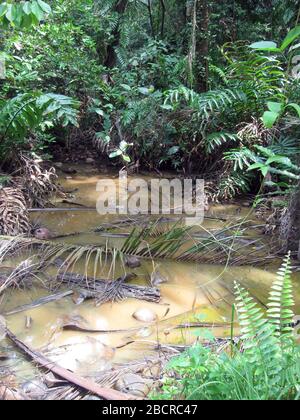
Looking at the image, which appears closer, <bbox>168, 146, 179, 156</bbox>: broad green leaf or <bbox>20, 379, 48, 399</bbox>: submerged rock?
<bbox>20, 379, 48, 399</bbox>: submerged rock

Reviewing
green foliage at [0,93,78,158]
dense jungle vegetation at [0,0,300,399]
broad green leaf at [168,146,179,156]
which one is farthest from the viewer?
broad green leaf at [168,146,179,156]

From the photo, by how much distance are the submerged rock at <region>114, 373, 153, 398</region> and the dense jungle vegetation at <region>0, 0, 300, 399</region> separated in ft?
6.00

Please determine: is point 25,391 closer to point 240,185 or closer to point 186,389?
point 186,389

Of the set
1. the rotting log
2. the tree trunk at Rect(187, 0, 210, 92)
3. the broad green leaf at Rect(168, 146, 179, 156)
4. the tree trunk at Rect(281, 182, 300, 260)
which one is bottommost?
the rotting log

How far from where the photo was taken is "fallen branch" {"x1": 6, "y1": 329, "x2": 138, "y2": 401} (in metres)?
1.73

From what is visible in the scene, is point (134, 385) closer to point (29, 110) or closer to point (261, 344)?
point (261, 344)

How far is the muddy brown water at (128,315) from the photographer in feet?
7.15

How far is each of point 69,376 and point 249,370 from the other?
0.83 metres

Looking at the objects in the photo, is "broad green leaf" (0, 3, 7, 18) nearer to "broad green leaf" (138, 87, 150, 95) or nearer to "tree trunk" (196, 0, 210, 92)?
"broad green leaf" (138, 87, 150, 95)

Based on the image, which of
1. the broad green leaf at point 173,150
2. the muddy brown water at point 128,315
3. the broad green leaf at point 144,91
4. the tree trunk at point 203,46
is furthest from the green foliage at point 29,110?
the tree trunk at point 203,46

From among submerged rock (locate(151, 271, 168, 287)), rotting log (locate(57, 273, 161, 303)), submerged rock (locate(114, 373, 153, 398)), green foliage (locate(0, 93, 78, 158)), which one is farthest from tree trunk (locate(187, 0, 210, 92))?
submerged rock (locate(114, 373, 153, 398))

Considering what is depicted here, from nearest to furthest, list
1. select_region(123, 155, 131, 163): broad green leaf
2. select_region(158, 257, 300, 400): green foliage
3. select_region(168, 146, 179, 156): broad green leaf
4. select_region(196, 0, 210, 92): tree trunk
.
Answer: select_region(158, 257, 300, 400): green foliage < select_region(123, 155, 131, 163): broad green leaf < select_region(168, 146, 179, 156): broad green leaf < select_region(196, 0, 210, 92): tree trunk

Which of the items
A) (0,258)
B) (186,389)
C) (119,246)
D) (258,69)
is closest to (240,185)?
(258,69)

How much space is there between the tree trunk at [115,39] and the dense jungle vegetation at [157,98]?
0.06 ft
